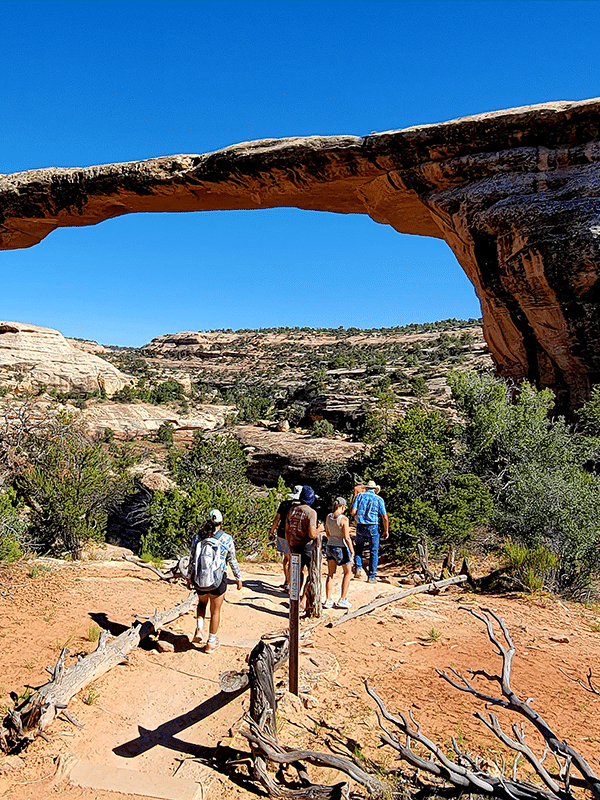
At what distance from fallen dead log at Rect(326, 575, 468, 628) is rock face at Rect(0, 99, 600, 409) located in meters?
4.92

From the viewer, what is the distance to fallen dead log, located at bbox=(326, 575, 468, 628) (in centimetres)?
503

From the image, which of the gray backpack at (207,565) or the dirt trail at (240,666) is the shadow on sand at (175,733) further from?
the gray backpack at (207,565)

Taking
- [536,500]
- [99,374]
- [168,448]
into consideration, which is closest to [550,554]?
[536,500]

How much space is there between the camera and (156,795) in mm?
2682

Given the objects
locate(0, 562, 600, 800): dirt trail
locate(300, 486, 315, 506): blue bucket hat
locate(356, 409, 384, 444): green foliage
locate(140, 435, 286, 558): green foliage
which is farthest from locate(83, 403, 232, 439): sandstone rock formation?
locate(300, 486, 315, 506): blue bucket hat

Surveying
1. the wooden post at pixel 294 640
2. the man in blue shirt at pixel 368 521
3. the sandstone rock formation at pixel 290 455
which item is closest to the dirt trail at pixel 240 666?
the wooden post at pixel 294 640

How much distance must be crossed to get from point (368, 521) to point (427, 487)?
97.3 inches

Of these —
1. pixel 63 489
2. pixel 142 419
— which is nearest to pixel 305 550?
pixel 63 489

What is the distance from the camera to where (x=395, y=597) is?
18.5ft

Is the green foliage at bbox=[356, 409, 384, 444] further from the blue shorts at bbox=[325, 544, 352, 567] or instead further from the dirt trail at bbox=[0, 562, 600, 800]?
the blue shorts at bbox=[325, 544, 352, 567]

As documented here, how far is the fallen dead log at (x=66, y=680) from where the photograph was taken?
10.3ft

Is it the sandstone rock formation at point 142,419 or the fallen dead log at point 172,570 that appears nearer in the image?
the fallen dead log at point 172,570

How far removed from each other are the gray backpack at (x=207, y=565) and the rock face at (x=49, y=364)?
3034 centimetres

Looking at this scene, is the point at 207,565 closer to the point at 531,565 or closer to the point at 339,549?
the point at 339,549
